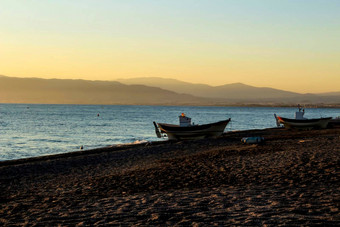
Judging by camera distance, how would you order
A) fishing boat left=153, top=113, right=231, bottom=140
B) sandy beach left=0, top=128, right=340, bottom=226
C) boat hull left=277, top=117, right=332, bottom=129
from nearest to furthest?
sandy beach left=0, top=128, right=340, bottom=226
fishing boat left=153, top=113, right=231, bottom=140
boat hull left=277, top=117, right=332, bottom=129

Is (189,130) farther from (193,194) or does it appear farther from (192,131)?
(193,194)

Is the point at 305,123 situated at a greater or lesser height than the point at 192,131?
greater

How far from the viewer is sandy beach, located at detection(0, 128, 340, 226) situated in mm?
7961

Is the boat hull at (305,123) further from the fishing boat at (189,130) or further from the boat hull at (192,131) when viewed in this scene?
the boat hull at (192,131)

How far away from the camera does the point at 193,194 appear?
10195 mm

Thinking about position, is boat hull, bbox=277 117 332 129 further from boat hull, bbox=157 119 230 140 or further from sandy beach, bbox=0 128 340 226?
sandy beach, bbox=0 128 340 226

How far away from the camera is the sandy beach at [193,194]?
796 cm

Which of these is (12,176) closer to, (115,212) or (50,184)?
(50,184)

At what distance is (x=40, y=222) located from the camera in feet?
27.5

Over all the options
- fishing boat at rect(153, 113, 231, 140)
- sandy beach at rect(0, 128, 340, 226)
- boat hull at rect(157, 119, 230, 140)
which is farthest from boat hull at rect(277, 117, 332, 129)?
sandy beach at rect(0, 128, 340, 226)

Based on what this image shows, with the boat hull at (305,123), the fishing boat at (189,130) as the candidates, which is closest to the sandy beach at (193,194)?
the fishing boat at (189,130)

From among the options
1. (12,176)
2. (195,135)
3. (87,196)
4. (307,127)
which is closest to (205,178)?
(87,196)

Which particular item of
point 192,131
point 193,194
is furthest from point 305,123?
point 193,194

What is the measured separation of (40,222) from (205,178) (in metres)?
5.90
